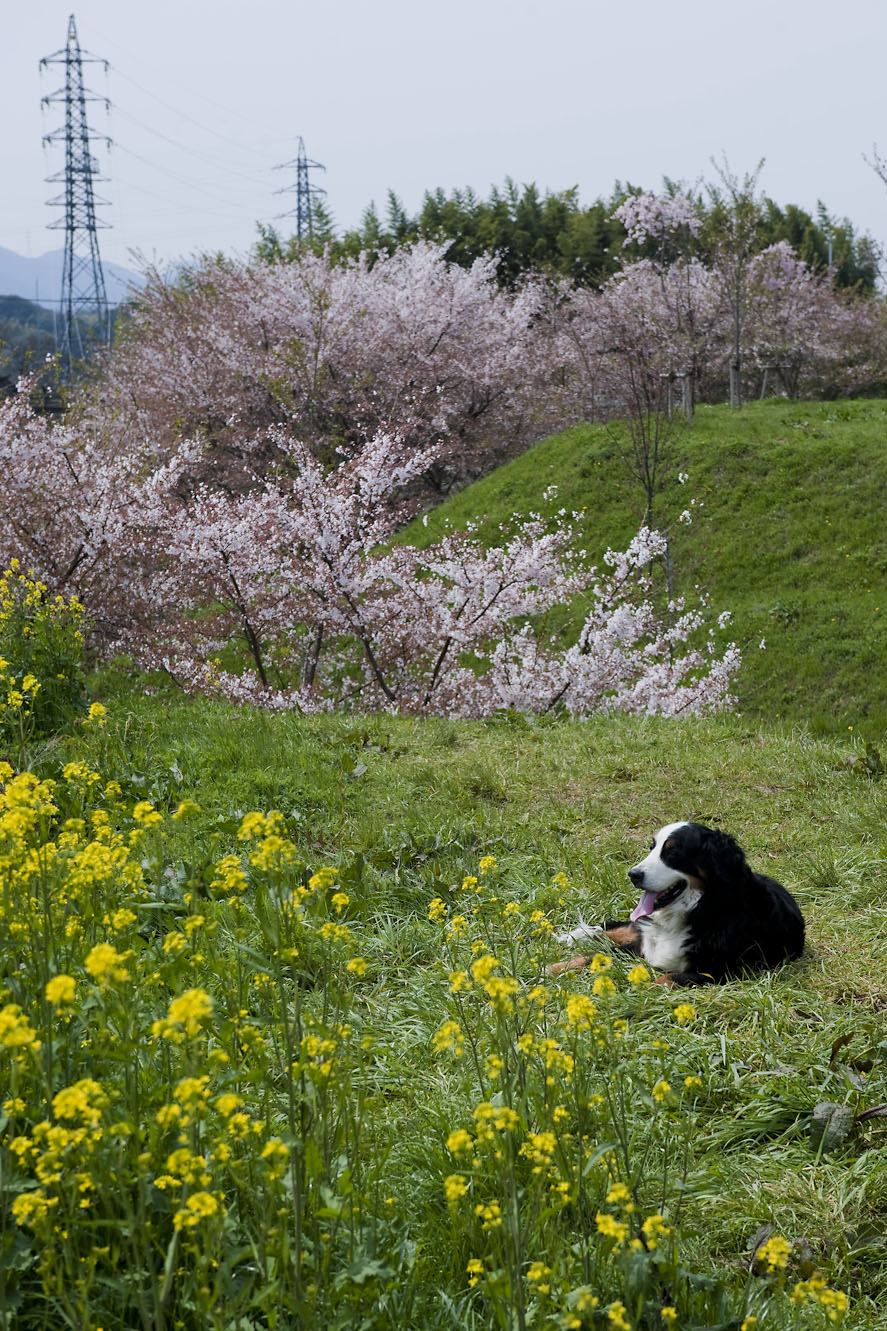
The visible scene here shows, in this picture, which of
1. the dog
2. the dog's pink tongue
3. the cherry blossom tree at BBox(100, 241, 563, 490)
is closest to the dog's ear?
the dog

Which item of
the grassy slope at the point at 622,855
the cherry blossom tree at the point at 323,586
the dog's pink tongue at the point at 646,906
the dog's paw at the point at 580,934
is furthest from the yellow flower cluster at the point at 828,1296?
the cherry blossom tree at the point at 323,586

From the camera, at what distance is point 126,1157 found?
171 cm

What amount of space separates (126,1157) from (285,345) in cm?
1637

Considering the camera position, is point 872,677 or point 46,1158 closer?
point 46,1158

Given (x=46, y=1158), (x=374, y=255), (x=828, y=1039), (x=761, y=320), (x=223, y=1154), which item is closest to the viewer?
(x=46, y=1158)

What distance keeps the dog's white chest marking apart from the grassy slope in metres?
0.21

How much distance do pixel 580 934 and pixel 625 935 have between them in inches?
6.3

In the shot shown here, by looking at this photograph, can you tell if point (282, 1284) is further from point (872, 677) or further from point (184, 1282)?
point (872, 677)

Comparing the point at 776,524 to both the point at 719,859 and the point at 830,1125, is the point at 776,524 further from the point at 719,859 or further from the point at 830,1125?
the point at 830,1125

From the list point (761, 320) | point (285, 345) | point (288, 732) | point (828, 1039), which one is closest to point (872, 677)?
point (288, 732)

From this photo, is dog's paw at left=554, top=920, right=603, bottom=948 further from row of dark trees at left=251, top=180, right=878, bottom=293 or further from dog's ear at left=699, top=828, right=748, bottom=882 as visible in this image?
row of dark trees at left=251, top=180, right=878, bottom=293

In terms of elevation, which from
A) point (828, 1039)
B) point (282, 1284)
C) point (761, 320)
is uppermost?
point (761, 320)

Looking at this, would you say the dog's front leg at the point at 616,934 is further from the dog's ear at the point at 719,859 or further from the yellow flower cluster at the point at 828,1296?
the yellow flower cluster at the point at 828,1296

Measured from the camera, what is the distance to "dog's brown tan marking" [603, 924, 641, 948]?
3.54 m
